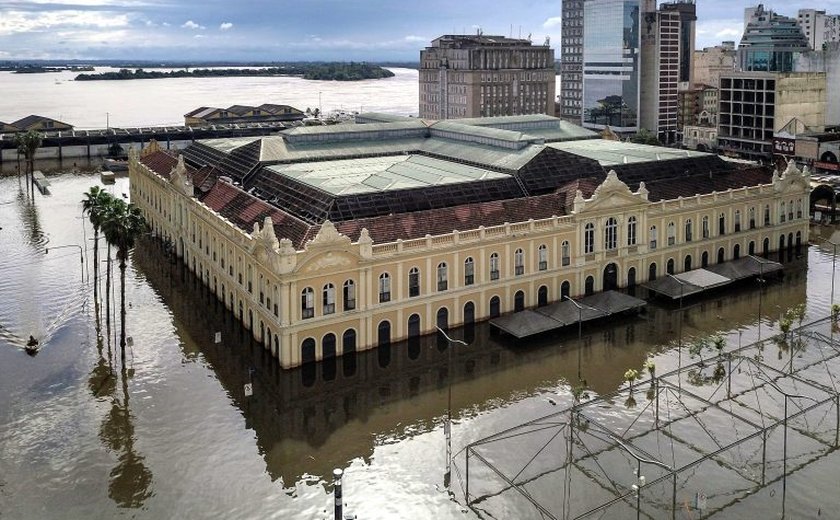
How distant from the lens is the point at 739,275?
78.5m

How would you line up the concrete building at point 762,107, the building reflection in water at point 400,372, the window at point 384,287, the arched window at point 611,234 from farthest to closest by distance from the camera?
the concrete building at point 762,107, the arched window at point 611,234, the window at point 384,287, the building reflection in water at point 400,372

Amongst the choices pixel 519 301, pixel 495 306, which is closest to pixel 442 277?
pixel 495 306

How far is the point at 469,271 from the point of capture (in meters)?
67.4

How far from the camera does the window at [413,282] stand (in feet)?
211

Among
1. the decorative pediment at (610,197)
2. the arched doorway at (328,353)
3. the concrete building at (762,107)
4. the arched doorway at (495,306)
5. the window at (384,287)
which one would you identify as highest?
the concrete building at (762,107)

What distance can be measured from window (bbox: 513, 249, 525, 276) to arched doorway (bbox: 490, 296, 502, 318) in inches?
109

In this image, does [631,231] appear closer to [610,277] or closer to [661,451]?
[610,277]

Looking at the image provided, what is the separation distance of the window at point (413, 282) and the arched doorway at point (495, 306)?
750 cm

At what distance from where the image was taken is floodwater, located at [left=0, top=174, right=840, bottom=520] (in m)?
43.6

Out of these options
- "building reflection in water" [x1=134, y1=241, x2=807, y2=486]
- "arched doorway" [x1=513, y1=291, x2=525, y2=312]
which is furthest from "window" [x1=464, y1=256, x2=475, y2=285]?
"arched doorway" [x1=513, y1=291, x2=525, y2=312]

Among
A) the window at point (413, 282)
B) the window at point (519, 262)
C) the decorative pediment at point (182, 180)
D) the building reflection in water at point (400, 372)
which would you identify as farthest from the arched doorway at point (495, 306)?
the decorative pediment at point (182, 180)

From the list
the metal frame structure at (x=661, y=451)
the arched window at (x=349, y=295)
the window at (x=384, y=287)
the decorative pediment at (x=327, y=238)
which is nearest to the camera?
the metal frame structure at (x=661, y=451)

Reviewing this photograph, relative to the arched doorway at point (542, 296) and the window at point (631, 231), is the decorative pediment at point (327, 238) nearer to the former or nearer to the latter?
the arched doorway at point (542, 296)

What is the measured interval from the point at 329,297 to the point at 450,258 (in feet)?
35.8
